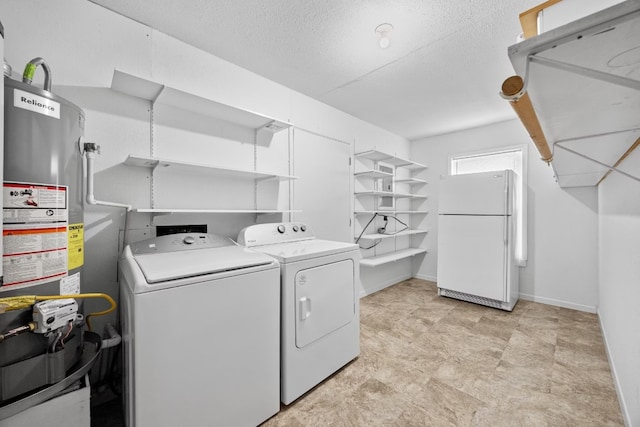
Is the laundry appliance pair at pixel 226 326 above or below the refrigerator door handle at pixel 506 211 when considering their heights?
below

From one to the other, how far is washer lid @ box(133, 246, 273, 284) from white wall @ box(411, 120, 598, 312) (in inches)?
142

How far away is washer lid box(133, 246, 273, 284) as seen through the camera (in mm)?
1167

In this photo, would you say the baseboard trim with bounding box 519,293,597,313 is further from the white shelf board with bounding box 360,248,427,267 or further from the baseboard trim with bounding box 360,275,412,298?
the baseboard trim with bounding box 360,275,412,298

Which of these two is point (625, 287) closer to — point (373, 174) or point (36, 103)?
point (373, 174)

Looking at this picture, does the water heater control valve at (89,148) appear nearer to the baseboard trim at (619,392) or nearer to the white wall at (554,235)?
the baseboard trim at (619,392)

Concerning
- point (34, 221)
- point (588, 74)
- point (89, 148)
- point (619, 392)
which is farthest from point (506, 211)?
point (34, 221)

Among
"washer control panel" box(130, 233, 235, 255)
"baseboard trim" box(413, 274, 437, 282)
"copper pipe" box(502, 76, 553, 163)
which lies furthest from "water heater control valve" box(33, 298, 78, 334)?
"baseboard trim" box(413, 274, 437, 282)

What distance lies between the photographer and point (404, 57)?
2.12m

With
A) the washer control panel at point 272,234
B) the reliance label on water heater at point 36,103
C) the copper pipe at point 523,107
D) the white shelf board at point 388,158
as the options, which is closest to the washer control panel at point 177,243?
the washer control panel at point 272,234

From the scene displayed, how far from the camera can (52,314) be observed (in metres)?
0.96

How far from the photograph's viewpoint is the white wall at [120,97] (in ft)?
4.81

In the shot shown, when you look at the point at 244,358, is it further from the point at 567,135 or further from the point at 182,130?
the point at 567,135

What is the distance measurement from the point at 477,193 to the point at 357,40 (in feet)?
7.61

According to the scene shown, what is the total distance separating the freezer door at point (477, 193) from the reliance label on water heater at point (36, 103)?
3638 millimetres
